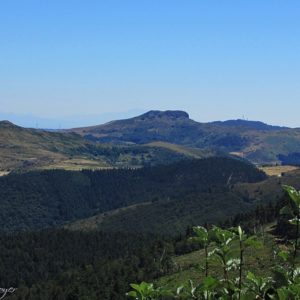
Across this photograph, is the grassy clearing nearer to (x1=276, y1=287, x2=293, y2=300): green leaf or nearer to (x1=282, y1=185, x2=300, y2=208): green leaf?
(x1=282, y1=185, x2=300, y2=208): green leaf

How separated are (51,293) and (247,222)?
69.8m

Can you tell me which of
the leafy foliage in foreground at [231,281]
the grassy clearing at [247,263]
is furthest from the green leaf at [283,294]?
the grassy clearing at [247,263]

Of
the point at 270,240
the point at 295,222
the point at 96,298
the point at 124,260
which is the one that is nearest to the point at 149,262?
the point at 124,260

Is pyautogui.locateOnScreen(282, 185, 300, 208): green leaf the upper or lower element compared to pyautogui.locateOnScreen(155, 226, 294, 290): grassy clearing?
upper

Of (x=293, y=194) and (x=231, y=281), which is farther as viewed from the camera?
(x=293, y=194)

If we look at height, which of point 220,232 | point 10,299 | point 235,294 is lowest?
point 10,299

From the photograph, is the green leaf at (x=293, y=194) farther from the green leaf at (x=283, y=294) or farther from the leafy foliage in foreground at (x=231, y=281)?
the green leaf at (x=283, y=294)

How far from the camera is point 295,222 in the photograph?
1752 cm

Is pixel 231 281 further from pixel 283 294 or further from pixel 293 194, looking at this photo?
pixel 293 194

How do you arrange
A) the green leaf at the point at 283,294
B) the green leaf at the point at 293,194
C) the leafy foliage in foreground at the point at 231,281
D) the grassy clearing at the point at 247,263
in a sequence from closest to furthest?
1. the green leaf at the point at 283,294
2. the leafy foliage in foreground at the point at 231,281
3. the green leaf at the point at 293,194
4. the grassy clearing at the point at 247,263

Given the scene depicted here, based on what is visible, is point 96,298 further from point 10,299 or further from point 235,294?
point 235,294

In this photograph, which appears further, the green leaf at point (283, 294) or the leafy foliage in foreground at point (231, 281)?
the leafy foliage in foreground at point (231, 281)

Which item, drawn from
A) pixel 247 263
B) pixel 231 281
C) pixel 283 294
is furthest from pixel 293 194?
pixel 247 263

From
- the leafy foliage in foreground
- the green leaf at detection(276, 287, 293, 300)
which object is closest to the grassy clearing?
the leafy foliage in foreground
